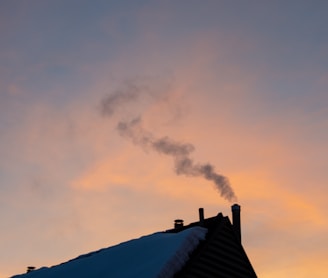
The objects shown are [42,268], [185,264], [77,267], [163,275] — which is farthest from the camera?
[42,268]

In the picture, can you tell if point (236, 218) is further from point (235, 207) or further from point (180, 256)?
point (180, 256)

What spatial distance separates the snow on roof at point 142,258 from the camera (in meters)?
19.9

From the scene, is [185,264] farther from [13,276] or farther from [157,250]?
[13,276]

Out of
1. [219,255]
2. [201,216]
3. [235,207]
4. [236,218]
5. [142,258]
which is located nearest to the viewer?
[142,258]

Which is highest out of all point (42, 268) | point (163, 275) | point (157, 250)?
point (42, 268)

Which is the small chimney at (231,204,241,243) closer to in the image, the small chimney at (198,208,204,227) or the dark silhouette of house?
the dark silhouette of house

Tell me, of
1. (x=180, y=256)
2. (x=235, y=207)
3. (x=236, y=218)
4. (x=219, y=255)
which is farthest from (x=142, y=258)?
(x=235, y=207)

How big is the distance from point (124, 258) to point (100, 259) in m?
1.80

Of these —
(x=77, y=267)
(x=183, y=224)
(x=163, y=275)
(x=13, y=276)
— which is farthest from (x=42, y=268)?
(x=163, y=275)

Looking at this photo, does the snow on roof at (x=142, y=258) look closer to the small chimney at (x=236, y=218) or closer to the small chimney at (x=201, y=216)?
the small chimney at (x=201, y=216)

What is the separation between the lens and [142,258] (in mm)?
21406

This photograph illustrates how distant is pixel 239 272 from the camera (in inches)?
913

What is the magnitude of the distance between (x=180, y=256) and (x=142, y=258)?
Result: 160cm

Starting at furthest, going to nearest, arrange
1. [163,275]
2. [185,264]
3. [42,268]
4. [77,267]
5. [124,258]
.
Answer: [42,268] < [77,267] < [124,258] < [185,264] < [163,275]
